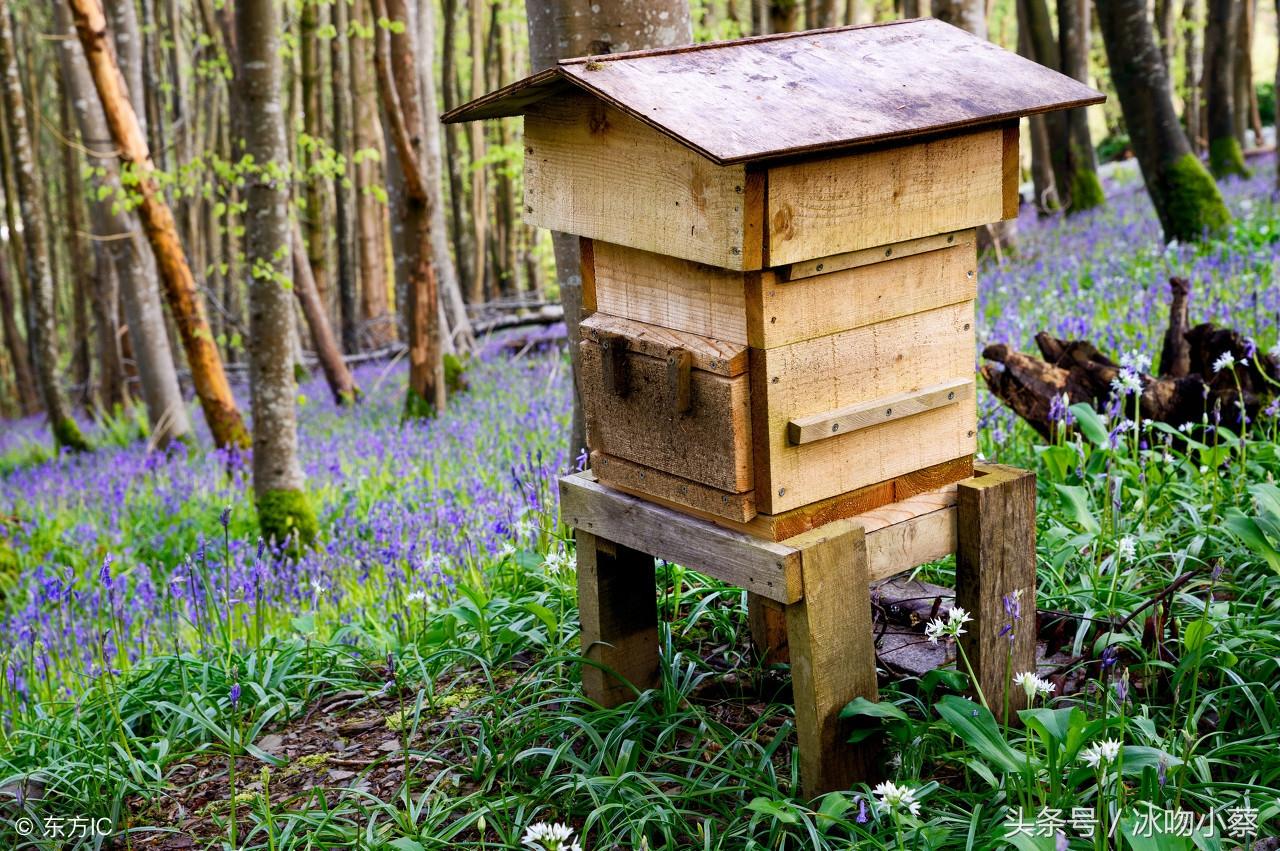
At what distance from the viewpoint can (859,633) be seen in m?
3.06

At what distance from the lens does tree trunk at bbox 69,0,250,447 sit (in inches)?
344

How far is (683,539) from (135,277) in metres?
9.00

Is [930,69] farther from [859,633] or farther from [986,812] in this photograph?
[986,812]

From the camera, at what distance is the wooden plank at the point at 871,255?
289cm

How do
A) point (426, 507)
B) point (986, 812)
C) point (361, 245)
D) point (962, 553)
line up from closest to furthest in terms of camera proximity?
point (986, 812) < point (962, 553) < point (426, 507) < point (361, 245)

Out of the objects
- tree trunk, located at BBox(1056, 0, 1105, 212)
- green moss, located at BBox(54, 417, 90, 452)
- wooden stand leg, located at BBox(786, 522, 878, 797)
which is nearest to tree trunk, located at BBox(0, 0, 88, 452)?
green moss, located at BBox(54, 417, 90, 452)

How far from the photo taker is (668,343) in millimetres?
3094

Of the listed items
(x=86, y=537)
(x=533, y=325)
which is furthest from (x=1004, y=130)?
(x=533, y=325)

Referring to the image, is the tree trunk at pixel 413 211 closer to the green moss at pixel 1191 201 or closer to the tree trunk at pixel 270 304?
the tree trunk at pixel 270 304

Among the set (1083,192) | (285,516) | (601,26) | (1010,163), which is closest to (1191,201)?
(1083,192)

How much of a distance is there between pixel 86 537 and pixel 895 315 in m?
6.97

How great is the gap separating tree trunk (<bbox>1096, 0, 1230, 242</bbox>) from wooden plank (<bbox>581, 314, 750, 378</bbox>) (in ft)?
24.7

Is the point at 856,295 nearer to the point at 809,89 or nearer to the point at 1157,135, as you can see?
the point at 809,89

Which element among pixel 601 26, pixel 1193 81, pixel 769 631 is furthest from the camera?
pixel 1193 81
